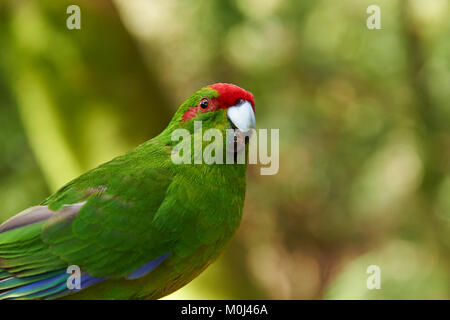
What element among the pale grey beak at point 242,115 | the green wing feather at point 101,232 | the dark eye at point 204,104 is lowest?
the green wing feather at point 101,232

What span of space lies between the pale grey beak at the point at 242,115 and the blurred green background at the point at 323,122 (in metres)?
1.27

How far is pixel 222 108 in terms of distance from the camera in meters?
1.33

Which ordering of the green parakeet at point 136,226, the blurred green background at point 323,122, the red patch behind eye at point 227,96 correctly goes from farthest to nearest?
1. the blurred green background at point 323,122
2. the red patch behind eye at point 227,96
3. the green parakeet at point 136,226

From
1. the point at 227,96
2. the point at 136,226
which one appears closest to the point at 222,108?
the point at 227,96

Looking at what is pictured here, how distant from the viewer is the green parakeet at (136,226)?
1.21 meters

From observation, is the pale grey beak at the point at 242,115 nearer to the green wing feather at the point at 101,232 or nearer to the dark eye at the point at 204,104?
the dark eye at the point at 204,104

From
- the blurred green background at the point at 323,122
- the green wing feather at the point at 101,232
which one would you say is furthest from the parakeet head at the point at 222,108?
the blurred green background at the point at 323,122

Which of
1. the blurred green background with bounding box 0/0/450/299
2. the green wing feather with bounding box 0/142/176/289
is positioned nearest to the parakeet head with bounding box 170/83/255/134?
the green wing feather with bounding box 0/142/176/289

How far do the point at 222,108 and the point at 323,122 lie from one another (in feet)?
9.92

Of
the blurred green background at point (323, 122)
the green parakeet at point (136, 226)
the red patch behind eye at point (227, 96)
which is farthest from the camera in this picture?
the blurred green background at point (323, 122)

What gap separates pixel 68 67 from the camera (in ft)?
7.52

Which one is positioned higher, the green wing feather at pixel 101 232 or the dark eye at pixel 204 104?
the dark eye at pixel 204 104

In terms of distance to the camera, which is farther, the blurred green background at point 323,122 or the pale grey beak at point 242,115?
the blurred green background at point 323,122
